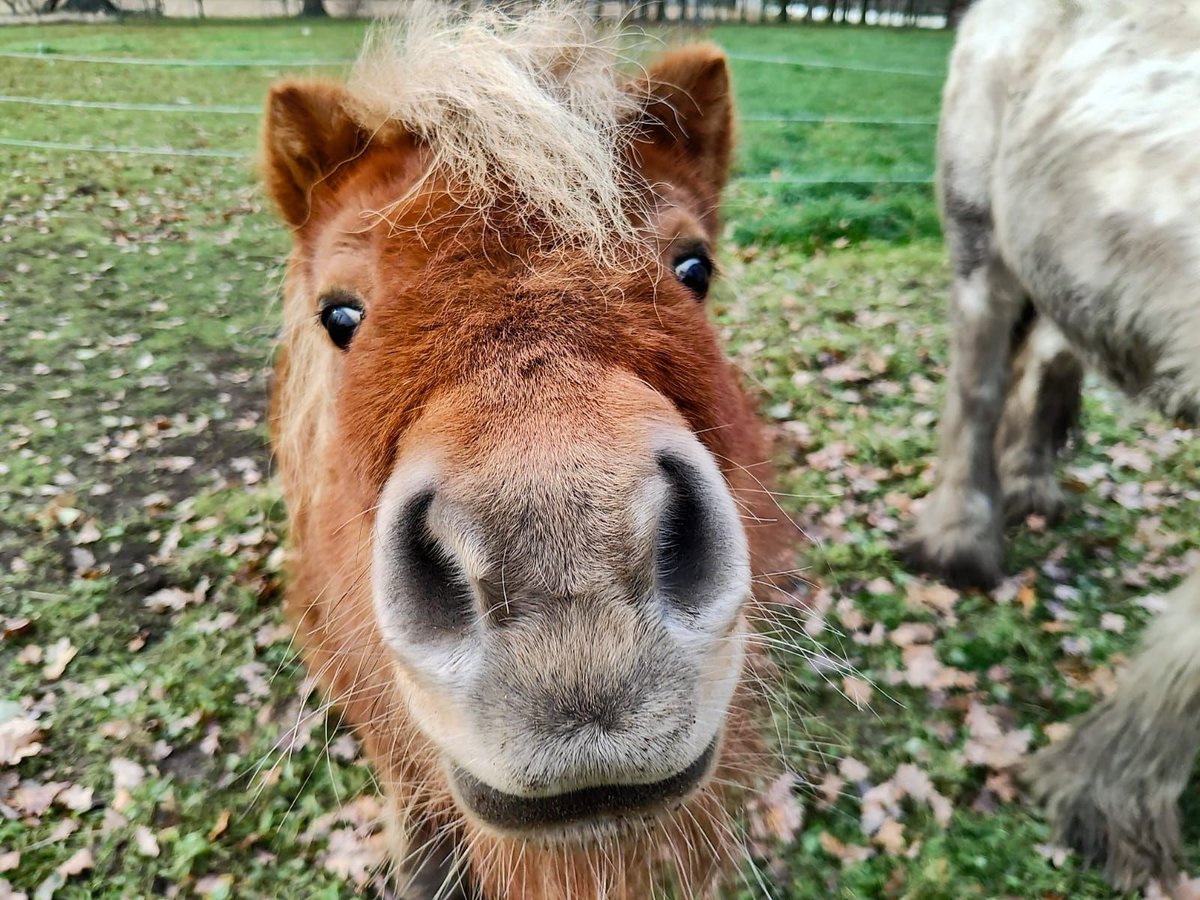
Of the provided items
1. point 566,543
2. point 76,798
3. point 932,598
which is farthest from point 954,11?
point 76,798

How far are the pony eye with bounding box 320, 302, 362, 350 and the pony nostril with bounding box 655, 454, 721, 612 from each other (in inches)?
31.1

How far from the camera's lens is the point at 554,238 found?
4.05 feet

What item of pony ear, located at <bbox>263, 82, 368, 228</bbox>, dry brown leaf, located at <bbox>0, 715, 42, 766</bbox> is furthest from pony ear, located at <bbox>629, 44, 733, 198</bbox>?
dry brown leaf, located at <bbox>0, 715, 42, 766</bbox>

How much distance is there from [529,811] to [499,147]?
3.67 feet

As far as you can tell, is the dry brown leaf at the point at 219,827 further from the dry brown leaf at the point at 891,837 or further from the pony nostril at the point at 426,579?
the dry brown leaf at the point at 891,837

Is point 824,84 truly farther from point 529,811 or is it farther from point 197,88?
point 529,811

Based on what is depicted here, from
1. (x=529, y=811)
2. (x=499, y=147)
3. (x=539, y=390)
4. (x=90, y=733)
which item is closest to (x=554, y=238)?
(x=499, y=147)

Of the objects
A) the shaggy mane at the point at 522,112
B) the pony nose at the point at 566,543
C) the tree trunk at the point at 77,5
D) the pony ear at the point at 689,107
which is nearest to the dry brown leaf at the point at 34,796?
the pony nose at the point at 566,543

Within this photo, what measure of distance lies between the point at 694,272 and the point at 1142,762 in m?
2.16

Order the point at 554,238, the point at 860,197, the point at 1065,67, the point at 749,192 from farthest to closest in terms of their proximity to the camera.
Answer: the point at 860,197 → the point at 749,192 → the point at 1065,67 → the point at 554,238

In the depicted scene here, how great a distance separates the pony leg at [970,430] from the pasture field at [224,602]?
16 cm

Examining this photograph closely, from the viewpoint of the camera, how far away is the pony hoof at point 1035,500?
141 inches

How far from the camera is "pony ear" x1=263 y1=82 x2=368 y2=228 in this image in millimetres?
1556

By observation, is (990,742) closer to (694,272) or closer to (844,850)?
(844,850)
